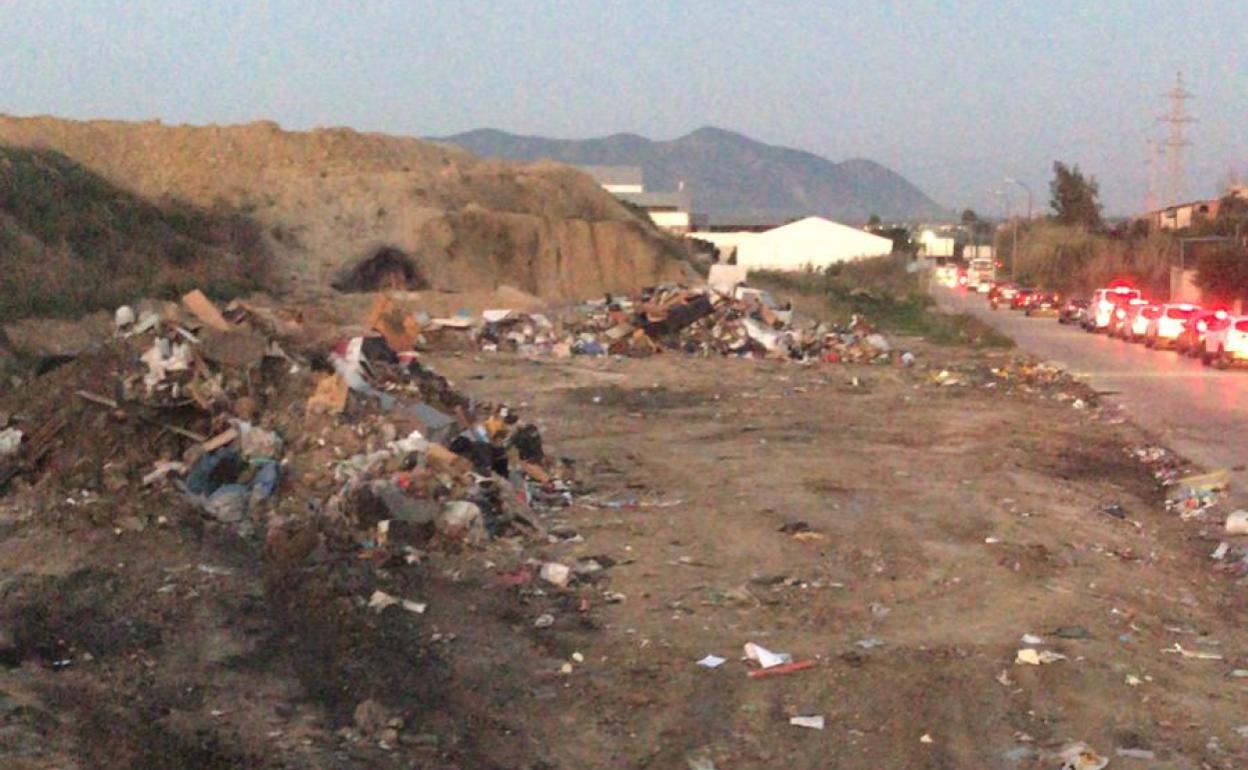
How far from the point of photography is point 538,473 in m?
14.1

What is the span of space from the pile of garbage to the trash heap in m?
18.5

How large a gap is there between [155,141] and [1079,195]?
85.9m

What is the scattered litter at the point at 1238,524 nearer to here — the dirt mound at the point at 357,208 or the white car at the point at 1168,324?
the white car at the point at 1168,324

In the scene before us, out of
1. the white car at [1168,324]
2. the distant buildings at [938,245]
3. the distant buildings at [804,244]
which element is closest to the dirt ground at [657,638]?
the white car at [1168,324]

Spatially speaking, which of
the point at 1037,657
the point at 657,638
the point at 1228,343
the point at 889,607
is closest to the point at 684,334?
the point at 1228,343

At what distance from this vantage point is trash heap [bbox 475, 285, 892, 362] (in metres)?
33.0

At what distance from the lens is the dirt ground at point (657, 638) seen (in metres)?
6.93

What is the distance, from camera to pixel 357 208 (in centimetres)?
5281

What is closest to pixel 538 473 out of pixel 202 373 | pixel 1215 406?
pixel 202 373

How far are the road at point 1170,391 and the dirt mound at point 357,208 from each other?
15.0 m

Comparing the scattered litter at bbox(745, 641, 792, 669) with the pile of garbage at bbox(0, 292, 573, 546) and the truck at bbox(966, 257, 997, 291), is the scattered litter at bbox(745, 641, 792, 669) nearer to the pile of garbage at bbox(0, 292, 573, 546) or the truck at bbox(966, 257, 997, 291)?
the pile of garbage at bbox(0, 292, 573, 546)

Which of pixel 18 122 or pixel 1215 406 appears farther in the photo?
pixel 18 122

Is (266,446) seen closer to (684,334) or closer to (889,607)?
(889,607)

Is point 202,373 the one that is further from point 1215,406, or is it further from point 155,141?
point 155,141
